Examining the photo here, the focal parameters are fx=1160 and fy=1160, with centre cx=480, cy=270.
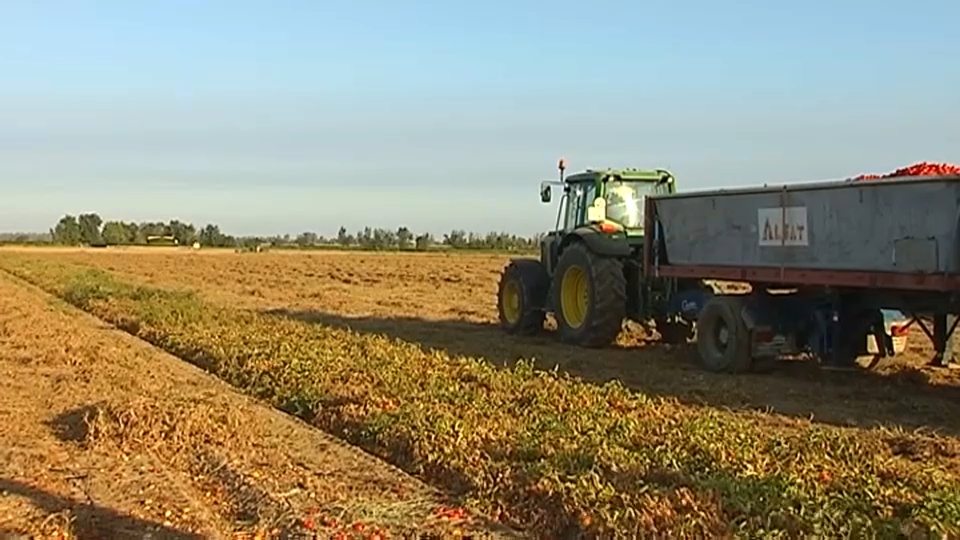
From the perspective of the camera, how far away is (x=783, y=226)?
468 inches

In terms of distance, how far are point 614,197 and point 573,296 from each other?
58.8 inches

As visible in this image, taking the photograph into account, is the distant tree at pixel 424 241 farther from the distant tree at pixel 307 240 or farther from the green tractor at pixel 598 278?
the green tractor at pixel 598 278

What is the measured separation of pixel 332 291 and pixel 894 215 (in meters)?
21.9

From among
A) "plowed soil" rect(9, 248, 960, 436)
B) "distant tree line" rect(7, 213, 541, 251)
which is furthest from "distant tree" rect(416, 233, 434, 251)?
"plowed soil" rect(9, 248, 960, 436)

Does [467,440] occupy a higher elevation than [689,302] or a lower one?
lower

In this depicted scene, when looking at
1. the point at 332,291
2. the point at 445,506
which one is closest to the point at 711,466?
the point at 445,506

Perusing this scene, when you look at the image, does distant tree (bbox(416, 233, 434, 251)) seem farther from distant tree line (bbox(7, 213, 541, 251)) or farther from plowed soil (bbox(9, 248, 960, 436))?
plowed soil (bbox(9, 248, 960, 436))

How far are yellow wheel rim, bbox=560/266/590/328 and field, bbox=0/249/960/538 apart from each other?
743mm

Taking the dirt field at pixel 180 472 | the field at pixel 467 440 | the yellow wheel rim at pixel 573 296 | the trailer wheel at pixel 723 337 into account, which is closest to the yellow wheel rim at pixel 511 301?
the yellow wheel rim at pixel 573 296

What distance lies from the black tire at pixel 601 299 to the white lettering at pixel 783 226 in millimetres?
2922

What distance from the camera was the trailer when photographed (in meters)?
10.0

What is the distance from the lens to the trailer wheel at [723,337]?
12.5 m

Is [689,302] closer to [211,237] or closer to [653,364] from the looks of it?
[653,364]

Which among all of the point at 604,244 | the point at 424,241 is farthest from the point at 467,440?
the point at 424,241
